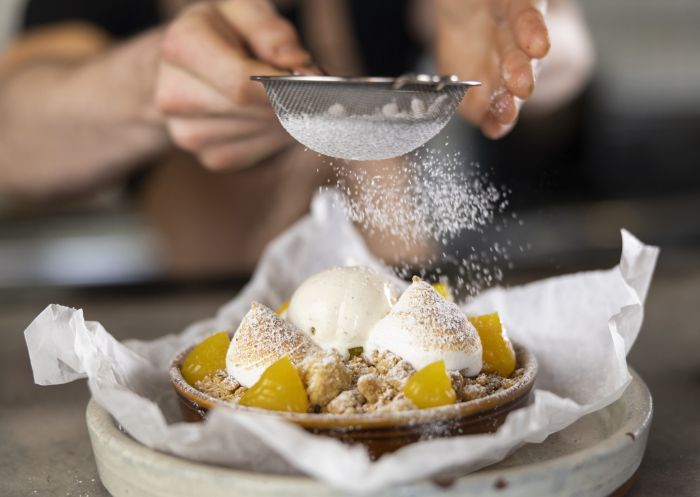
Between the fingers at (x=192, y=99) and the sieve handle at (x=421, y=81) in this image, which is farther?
the fingers at (x=192, y=99)

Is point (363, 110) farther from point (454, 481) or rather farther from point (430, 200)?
point (454, 481)

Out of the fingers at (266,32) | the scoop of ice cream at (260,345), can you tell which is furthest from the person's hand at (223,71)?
the scoop of ice cream at (260,345)

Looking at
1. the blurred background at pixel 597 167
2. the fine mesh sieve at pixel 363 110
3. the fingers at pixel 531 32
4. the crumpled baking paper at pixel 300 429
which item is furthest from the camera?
the blurred background at pixel 597 167

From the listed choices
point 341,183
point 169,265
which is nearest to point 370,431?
point 341,183

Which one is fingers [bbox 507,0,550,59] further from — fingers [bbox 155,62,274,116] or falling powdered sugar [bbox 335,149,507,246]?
fingers [bbox 155,62,274,116]

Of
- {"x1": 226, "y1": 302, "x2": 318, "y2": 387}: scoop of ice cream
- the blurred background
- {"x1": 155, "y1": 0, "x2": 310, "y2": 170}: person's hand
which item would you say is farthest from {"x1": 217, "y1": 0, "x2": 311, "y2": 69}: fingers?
the blurred background

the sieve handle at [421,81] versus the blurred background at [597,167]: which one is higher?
the sieve handle at [421,81]

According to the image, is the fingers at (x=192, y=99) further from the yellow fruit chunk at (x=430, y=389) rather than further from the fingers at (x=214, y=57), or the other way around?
the yellow fruit chunk at (x=430, y=389)
